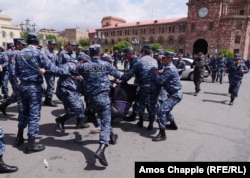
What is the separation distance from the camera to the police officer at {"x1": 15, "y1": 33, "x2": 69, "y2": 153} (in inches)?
150

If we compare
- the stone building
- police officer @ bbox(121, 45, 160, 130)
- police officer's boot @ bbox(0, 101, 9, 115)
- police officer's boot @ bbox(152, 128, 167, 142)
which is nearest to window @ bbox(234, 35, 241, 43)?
the stone building

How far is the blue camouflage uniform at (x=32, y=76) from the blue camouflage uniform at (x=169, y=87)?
1.91 metres

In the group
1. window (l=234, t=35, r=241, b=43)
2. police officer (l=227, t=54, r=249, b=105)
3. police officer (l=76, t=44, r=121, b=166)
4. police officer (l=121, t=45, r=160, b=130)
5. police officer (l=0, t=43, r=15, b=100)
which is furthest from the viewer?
window (l=234, t=35, r=241, b=43)

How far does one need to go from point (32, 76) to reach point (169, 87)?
8.64 feet

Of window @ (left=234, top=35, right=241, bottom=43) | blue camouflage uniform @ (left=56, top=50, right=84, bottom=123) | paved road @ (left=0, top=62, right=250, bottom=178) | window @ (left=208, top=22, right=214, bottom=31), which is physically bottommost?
paved road @ (left=0, top=62, right=250, bottom=178)

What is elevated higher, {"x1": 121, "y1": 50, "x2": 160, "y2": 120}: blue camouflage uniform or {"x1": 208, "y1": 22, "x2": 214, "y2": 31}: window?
{"x1": 208, "y1": 22, "x2": 214, "y2": 31}: window

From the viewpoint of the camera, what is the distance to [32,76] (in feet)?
12.6

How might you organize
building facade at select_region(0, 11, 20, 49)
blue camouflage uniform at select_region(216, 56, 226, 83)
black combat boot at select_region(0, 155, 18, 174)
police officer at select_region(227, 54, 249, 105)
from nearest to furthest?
black combat boot at select_region(0, 155, 18, 174)
police officer at select_region(227, 54, 249, 105)
blue camouflage uniform at select_region(216, 56, 226, 83)
building facade at select_region(0, 11, 20, 49)

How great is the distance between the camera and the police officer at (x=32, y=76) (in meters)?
3.82

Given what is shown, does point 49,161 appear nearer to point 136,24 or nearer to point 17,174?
point 17,174

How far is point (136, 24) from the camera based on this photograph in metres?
65.7

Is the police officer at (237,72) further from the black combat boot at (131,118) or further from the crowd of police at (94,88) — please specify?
the black combat boot at (131,118)

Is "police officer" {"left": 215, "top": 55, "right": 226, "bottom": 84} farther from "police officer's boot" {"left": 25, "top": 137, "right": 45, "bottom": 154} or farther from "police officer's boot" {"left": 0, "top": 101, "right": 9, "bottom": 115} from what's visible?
"police officer's boot" {"left": 25, "top": 137, "right": 45, "bottom": 154}

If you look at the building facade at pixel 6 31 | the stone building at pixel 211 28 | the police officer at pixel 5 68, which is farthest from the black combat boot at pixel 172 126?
the building facade at pixel 6 31
